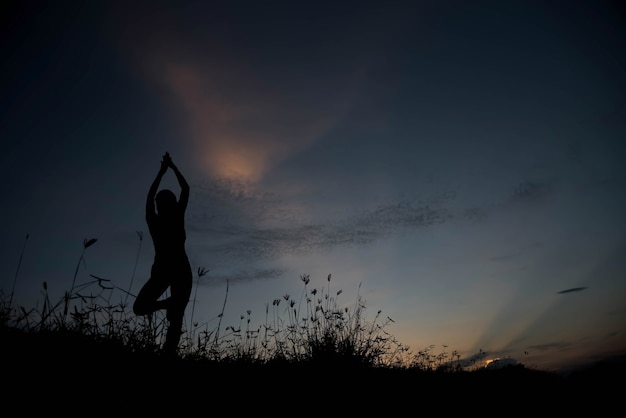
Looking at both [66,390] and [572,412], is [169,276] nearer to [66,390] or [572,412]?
[66,390]

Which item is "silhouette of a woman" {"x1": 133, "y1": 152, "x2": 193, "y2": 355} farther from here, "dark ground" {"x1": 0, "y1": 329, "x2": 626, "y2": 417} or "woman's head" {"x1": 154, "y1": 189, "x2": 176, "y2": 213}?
"dark ground" {"x1": 0, "y1": 329, "x2": 626, "y2": 417}

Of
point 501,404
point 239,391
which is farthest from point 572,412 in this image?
point 239,391

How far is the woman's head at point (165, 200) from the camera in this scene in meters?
4.17

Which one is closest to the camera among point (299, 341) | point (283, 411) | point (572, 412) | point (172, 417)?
point (172, 417)

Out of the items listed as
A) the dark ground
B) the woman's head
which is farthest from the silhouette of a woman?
the dark ground

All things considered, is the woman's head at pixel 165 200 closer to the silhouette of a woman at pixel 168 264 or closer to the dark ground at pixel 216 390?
the silhouette of a woman at pixel 168 264

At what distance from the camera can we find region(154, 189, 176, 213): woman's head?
4.17m

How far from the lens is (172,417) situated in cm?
226

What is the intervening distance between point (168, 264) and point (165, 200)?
2.85 ft

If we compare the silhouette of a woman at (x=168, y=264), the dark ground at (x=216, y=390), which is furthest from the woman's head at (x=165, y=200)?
the dark ground at (x=216, y=390)

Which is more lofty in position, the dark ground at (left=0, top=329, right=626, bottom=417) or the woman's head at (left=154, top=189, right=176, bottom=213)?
the woman's head at (left=154, top=189, right=176, bottom=213)

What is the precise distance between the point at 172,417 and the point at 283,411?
2.96ft

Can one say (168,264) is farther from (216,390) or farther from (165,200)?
(216,390)

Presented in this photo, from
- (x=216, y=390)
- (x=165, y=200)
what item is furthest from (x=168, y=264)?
(x=216, y=390)
